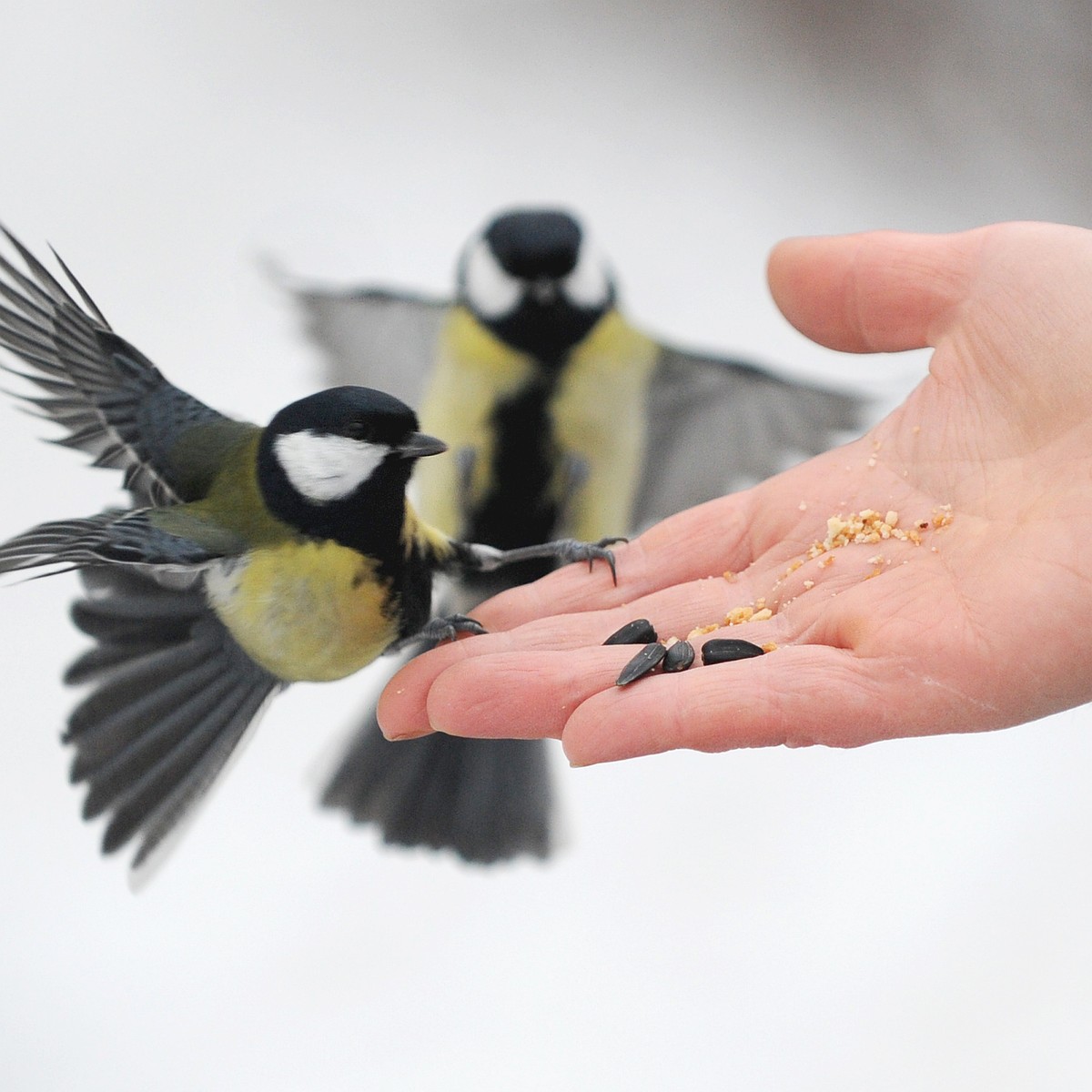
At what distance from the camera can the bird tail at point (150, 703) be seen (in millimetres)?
781

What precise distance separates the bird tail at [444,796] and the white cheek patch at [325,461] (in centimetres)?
36

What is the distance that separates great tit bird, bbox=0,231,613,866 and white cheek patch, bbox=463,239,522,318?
0.76ft

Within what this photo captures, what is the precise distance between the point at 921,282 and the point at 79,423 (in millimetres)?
506

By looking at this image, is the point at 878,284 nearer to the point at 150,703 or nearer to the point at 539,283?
the point at 539,283

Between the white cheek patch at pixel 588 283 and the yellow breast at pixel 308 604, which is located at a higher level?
the white cheek patch at pixel 588 283

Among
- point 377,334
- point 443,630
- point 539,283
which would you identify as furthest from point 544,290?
point 443,630

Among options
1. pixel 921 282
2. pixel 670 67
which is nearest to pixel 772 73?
pixel 670 67

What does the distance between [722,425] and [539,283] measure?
0.83 feet

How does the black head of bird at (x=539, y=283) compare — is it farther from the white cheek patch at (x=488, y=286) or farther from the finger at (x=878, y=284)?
the finger at (x=878, y=284)

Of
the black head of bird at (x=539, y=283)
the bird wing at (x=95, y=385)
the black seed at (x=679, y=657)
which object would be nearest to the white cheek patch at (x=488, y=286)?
the black head of bird at (x=539, y=283)

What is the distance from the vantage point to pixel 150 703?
792mm

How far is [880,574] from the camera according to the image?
2.32 ft

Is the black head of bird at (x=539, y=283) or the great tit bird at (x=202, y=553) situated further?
the black head of bird at (x=539, y=283)

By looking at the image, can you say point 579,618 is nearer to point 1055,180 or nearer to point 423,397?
point 423,397
